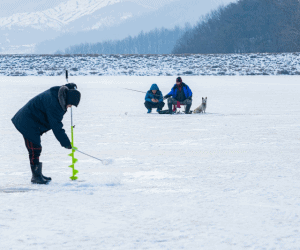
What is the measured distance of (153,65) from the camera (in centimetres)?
4097

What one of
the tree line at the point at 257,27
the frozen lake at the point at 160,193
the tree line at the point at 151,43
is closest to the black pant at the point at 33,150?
the frozen lake at the point at 160,193

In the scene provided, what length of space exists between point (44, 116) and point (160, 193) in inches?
59.1

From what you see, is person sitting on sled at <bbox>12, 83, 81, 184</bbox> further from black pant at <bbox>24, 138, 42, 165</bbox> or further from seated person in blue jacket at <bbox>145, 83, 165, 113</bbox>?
seated person in blue jacket at <bbox>145, 83, 165, 113</bbox>

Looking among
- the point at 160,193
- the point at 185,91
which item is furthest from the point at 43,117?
the point at 185,91

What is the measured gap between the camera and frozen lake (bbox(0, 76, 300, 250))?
3.34m

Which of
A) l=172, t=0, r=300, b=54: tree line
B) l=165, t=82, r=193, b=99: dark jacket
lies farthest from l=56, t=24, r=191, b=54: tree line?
l=165, t=82, r=193, b=99: dark jacket

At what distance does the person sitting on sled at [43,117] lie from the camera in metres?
4.48

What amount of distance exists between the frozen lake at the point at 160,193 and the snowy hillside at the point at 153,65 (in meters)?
28.7

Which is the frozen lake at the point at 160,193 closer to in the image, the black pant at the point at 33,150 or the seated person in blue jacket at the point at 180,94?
the black pant at the point at 33,150

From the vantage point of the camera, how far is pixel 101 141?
7887 millimetres

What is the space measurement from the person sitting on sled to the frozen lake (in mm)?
408

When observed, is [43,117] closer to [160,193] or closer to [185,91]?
[160,193]

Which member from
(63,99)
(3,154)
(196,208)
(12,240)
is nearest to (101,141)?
(3,154)

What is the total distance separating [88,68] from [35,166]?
35.7 metres
